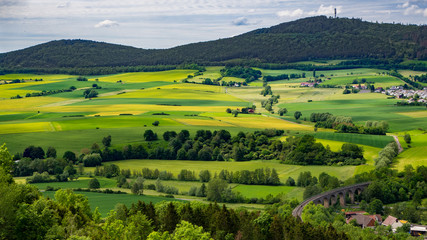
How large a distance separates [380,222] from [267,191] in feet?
57.7

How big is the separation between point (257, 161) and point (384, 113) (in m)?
52.2

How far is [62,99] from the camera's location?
160m

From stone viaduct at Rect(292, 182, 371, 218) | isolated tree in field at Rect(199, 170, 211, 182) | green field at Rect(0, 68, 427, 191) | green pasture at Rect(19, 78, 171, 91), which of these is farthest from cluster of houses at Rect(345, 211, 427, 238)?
green pasture at Rect(19, 78, 171, 91)

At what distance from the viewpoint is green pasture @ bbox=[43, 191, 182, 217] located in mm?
64769

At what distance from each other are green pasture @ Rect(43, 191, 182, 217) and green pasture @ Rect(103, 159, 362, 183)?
53.1ft

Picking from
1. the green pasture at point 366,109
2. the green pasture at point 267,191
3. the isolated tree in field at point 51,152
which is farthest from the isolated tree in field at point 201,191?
the green pasture at point 366,109

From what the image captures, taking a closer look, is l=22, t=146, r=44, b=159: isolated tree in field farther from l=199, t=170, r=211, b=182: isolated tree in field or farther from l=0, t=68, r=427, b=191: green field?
l=199, t=170, r=211, b=182: isolated tree in field

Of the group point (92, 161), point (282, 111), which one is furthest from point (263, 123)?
point (92, 161)

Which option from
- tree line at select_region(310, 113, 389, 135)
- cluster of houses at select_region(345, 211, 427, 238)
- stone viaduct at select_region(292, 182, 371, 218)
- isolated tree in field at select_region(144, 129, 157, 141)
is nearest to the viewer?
cluster of houses at select_region(345, 211, 427, 238)

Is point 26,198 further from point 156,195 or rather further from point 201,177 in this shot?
point 201,177

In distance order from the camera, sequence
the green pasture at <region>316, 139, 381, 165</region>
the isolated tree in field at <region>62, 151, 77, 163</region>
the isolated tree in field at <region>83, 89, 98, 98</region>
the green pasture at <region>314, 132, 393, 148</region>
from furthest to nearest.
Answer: the isolated tree in field at <region>83, 89, 98, 98</region> < the green pasture at <region>314, 132, 393, 148</region> < the green pasture at <region>316, 139, 381, 165</region> < the isolated tree in field at <region>62, 151, 77, 163</region>

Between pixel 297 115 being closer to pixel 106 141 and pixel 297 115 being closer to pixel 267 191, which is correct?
pixel 106 141

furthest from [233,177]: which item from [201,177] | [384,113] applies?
[384,113]

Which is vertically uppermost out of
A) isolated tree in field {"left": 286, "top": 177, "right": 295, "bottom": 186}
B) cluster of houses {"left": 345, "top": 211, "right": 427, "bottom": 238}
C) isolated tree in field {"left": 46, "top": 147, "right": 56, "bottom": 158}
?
isolated tree in field {"left": 46, "top": 147, "right": 56, "bottom": 158}
